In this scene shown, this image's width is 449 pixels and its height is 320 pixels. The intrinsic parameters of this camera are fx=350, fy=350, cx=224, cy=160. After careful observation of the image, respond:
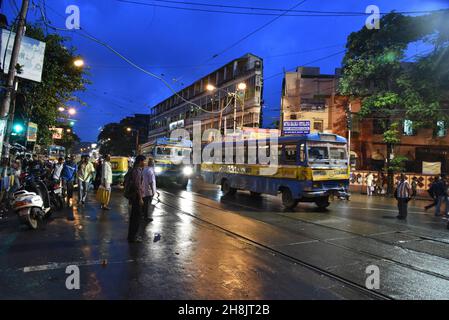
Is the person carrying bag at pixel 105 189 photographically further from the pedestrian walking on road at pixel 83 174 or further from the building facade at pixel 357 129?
the building facade at pixel 357 129

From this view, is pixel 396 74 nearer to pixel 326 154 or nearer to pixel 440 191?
pixel 440 191

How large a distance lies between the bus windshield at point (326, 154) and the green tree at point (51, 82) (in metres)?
13.3

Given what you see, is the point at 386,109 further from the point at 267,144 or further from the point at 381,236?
the point at 381,236

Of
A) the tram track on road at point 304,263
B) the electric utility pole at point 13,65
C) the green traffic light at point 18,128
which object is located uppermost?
the electric utility pole at point 13,65

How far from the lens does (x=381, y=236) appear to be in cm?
928

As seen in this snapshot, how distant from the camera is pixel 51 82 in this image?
18109 mm

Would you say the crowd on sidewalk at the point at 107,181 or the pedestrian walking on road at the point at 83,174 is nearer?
the crowd on sidewalk at the point at 107,181

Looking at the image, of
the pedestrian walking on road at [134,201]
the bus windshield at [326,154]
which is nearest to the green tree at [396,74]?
the bus windshield at [326,154]

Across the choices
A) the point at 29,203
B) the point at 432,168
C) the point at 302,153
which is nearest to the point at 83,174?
the point at 29,203

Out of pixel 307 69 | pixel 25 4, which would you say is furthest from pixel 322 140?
pixel 307 69

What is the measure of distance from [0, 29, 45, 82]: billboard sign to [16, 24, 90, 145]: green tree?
3.77 metres

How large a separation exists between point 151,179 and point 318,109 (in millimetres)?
30325

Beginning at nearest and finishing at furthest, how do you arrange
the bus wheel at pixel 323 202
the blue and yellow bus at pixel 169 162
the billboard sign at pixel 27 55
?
the billboard sign at pixel 27 55 < the bus wheel at pixel 323 202 < the blue and yellow bus at pixel 169 162

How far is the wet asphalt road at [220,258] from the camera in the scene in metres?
4.97
